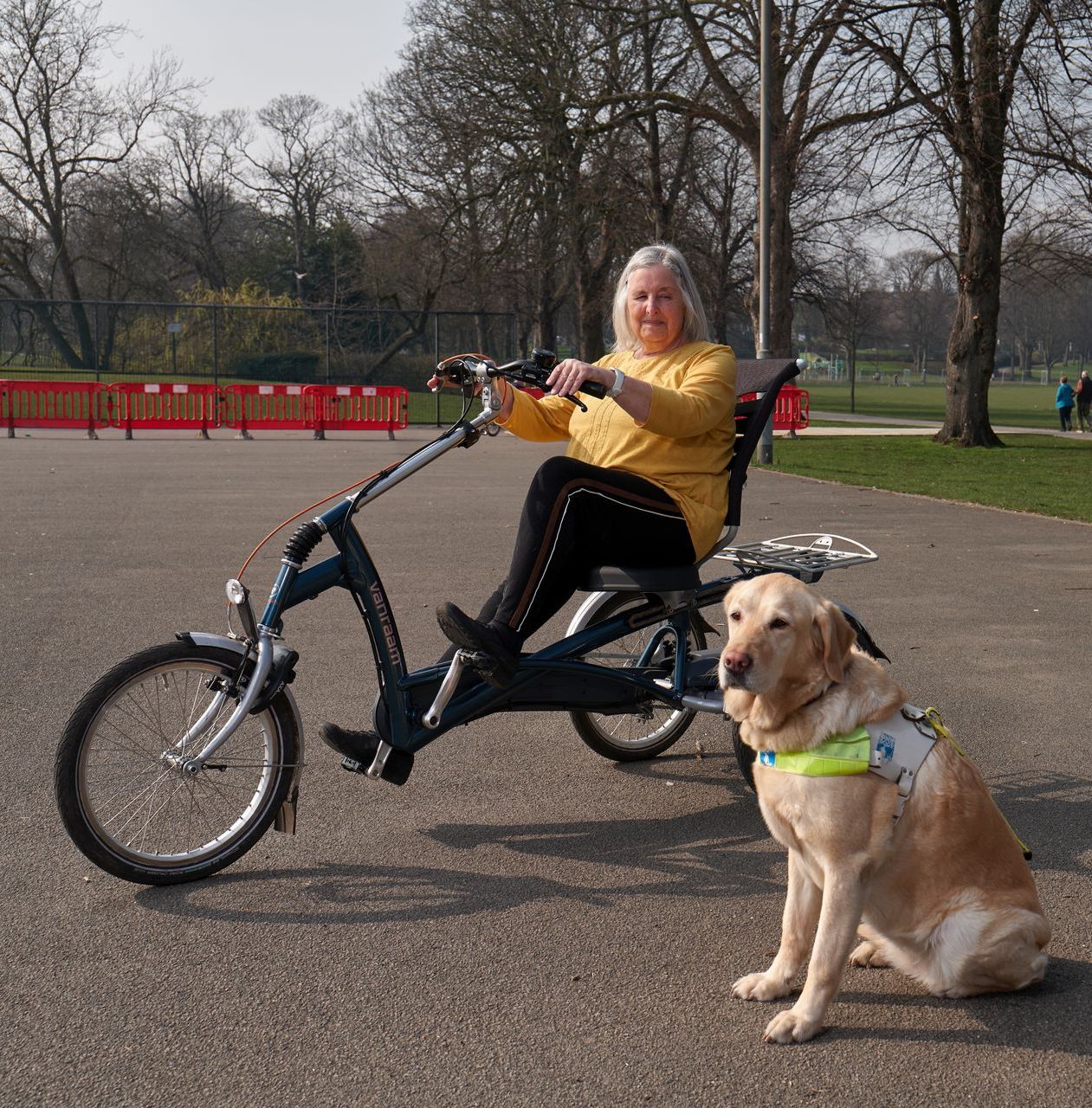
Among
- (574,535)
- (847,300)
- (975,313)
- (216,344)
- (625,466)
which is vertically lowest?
(574,535)

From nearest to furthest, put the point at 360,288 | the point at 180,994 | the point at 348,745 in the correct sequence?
1. the point at 180,994
2. the point at 348,745
3. the point at 360,288

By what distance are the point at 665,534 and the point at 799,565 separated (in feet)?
1.55

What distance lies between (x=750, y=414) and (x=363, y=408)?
951 inches

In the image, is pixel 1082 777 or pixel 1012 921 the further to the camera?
pixel 1082 777

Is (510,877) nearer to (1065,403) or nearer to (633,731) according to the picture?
(633,731)

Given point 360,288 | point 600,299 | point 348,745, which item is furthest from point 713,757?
point 360,288

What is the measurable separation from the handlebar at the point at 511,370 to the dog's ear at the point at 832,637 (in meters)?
1.15

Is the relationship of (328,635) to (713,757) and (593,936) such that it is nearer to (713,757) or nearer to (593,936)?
(713,757)

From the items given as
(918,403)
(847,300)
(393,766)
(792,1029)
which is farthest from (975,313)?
(918,403)

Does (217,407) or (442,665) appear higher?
(217,407)

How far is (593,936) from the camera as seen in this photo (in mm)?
3545

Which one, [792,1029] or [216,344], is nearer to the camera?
[792,1029]

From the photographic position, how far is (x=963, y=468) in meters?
19.2

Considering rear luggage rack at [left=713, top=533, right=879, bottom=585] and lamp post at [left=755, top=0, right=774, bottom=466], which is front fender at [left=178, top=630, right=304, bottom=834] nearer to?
rear luggage rack at [left=713, top=533, right=879, bottom=585]
